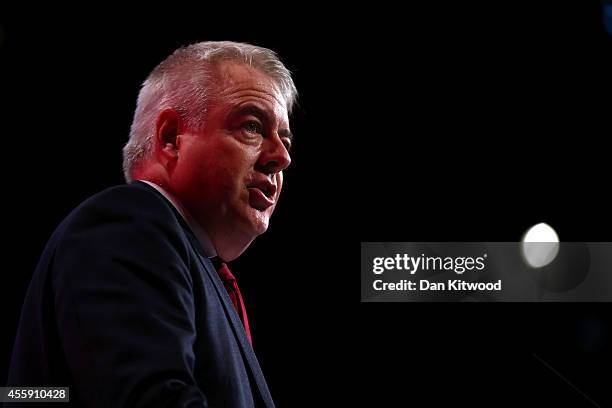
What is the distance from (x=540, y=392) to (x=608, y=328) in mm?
444

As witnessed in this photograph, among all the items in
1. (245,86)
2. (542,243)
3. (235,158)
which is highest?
(245,86)

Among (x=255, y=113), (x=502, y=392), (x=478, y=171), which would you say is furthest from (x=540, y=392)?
(x=255, y=113)

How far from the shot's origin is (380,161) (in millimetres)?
2875

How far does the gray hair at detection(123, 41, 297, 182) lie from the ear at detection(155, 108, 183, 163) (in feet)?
0.04

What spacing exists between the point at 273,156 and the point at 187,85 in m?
0.21

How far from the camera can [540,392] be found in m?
2.88

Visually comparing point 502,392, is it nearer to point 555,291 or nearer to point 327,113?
point 555,291

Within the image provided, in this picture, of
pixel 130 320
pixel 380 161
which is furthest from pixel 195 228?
pixel 380 161

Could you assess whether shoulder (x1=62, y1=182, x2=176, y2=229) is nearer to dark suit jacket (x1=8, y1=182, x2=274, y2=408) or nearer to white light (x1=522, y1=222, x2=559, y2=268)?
dark suit jacket (x1=8, y1=182, x2=274, y2=408)

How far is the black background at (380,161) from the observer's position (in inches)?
91.4

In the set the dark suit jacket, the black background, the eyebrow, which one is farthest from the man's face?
the black background

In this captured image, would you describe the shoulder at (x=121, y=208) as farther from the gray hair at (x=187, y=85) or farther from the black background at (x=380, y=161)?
the black background at (x=380, y=161)

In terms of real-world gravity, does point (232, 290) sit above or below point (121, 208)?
below

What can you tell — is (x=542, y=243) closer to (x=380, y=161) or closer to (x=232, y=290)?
(x=380, y=161)
